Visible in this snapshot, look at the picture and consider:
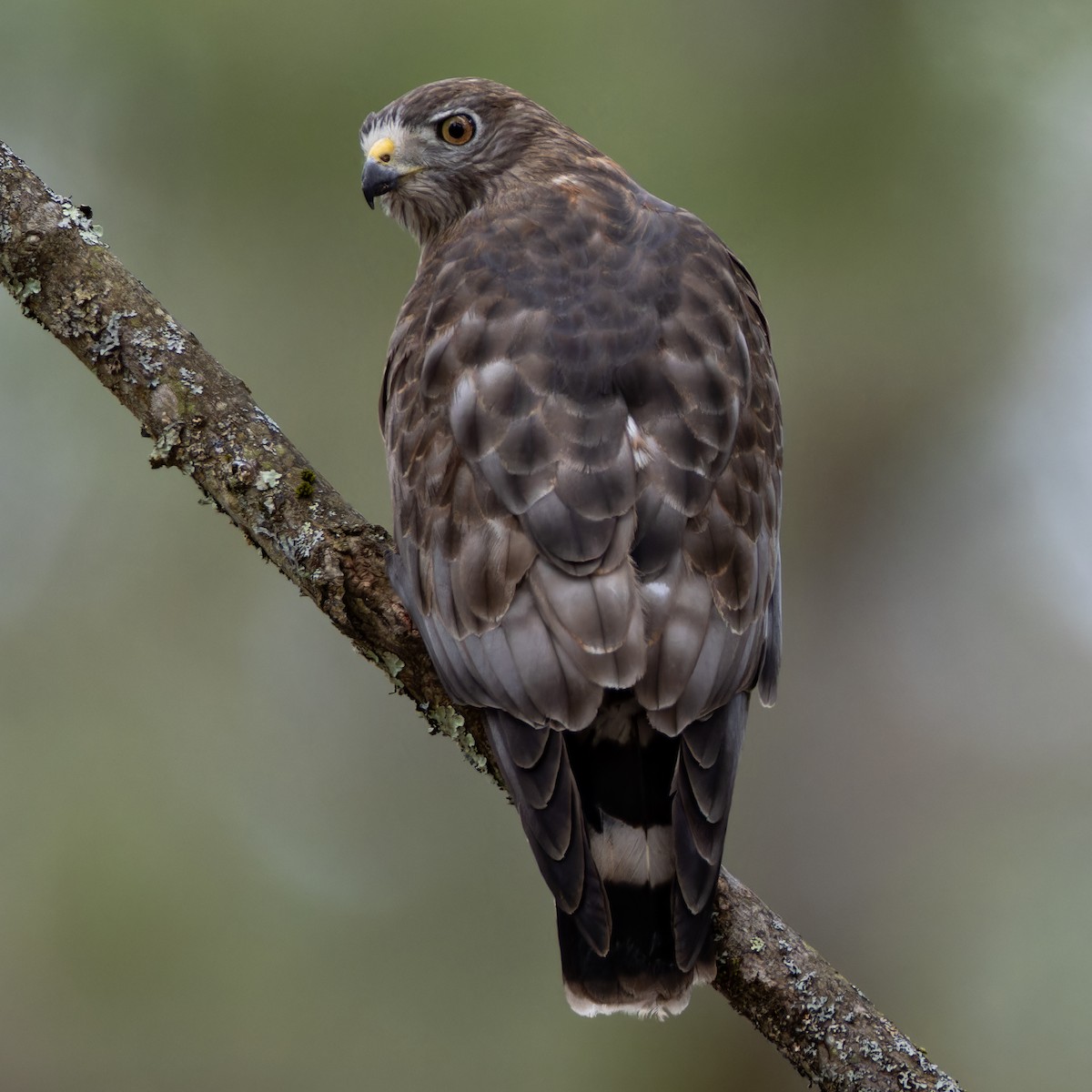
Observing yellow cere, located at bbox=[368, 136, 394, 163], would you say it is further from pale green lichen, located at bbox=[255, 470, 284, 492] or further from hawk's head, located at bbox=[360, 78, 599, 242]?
pale green lichen, located at bbox=[255, 470, 284, 492]

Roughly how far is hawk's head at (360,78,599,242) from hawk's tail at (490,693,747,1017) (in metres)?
1.89

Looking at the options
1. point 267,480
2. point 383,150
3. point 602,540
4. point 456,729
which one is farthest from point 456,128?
point 456,729

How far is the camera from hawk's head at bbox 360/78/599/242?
3.99 metres

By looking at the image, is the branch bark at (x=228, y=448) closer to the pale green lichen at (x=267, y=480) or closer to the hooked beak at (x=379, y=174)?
the pale green lichen at (x=267, y=480)

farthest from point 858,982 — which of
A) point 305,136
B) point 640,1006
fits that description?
point 305,136

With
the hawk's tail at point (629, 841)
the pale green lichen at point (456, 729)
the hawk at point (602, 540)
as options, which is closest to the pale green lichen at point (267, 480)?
the hawk at point (602, 540)

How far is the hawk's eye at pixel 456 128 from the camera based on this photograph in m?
4.03

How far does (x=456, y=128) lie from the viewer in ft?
13.3

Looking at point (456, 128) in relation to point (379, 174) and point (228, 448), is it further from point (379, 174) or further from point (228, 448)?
point (228, 448)

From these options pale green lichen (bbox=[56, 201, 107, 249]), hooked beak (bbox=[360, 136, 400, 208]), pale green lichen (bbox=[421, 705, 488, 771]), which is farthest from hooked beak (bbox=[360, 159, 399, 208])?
pale green lichen (bbox=[421, 705, 488, 771])

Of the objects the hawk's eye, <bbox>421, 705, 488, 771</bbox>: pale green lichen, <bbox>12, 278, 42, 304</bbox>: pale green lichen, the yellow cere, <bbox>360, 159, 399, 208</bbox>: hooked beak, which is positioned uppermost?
the hawk's eye

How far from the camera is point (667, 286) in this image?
129 inches

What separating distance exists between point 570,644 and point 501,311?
906 mm

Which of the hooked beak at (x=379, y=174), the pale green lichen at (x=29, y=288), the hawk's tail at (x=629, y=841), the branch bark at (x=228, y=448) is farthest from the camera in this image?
the hooked beak at (x=379, y=174)
